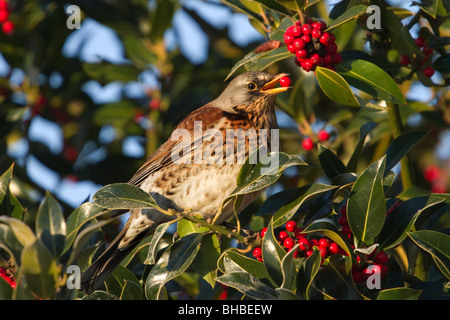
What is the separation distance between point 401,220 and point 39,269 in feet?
4.72

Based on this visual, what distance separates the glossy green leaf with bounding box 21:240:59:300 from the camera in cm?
187

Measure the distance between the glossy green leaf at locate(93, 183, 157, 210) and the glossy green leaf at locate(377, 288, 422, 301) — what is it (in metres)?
0.96

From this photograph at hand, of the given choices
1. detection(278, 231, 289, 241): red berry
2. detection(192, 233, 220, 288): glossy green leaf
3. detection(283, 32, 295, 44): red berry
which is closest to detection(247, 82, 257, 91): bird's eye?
detection(283, 32, 295, 44): red berry

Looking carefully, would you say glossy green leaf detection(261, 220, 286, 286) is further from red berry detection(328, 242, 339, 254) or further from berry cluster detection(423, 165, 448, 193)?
berry cluster detection(423, 165, 448, 193)

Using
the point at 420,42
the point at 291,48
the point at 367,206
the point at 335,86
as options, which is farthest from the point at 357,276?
the point at 420,42

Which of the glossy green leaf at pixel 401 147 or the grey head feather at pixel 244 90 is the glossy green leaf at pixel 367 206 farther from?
the grey head feather at pixel 244 90

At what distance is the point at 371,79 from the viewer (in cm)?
276

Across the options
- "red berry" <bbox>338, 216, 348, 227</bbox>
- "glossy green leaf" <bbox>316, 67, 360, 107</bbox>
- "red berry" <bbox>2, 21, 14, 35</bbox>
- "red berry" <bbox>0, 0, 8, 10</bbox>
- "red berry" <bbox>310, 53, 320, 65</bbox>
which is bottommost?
"red berry" <bbox>338, 216, 348, 227</bbox>

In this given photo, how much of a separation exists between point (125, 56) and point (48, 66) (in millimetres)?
691

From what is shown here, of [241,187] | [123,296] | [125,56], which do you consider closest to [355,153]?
[241,187]

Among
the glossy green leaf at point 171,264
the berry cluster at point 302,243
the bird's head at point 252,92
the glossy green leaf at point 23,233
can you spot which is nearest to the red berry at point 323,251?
the berry cluster at point 302,243

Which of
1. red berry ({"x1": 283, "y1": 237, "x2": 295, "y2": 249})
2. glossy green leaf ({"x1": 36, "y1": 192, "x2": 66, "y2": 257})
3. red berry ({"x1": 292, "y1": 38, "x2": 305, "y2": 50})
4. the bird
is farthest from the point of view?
the bird

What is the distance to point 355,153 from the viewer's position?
285 cm

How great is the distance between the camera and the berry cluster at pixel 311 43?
2.66m
